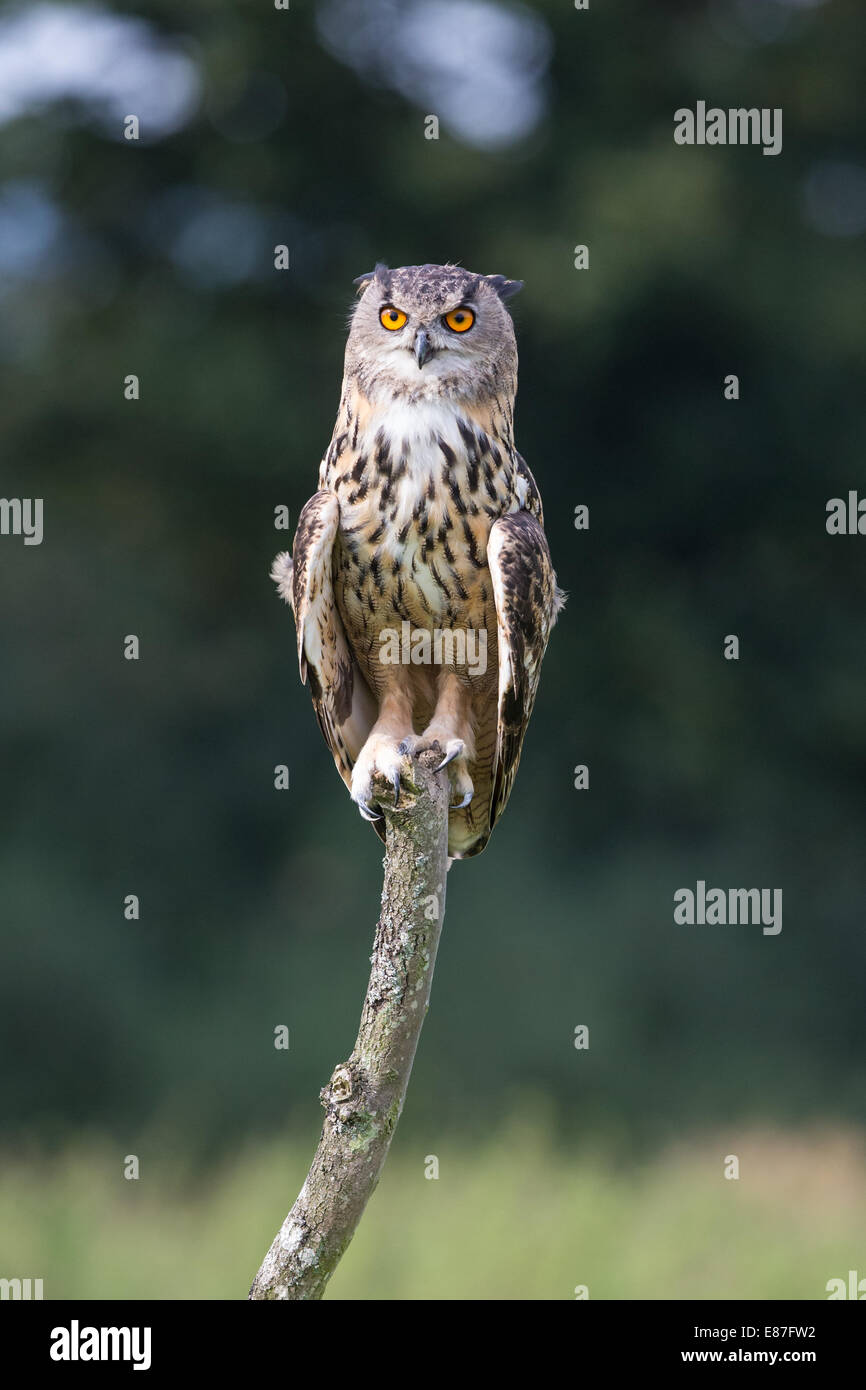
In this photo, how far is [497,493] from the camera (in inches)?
137

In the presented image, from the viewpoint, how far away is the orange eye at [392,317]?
3385 millimetres

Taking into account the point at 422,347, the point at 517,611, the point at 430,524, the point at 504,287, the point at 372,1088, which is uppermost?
the point at 504,287

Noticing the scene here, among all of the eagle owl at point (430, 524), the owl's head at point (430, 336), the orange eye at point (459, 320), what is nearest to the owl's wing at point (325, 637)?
the eagle owl at point (430, 524)

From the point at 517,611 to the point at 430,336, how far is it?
67 centimetres

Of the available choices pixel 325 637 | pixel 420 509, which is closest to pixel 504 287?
pixel 420 509

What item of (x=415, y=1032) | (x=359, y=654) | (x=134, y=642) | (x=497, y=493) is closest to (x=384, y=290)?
(x=497, y=493)

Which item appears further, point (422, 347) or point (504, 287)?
point (504, 287)

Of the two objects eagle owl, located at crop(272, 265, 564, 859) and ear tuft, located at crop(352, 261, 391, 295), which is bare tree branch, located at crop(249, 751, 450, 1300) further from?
ear tuft, located at crop(352, 261, 391, 295)

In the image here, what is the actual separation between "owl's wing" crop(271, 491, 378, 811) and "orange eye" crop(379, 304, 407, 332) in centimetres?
42

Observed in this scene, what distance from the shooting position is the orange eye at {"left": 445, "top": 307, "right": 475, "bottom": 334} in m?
3.38

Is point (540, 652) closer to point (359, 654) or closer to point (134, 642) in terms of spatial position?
point (359, 654)

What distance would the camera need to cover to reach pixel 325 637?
360 cm

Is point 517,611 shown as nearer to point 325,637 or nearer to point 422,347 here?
point 325,637

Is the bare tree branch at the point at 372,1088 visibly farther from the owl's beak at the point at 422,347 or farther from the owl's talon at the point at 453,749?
the owl's beak at the point at 422,347
